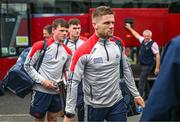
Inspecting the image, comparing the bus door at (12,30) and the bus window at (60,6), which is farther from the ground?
the bus window at (60,6)

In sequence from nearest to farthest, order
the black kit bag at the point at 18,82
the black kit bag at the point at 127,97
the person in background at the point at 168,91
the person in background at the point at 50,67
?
the person in background at the point at 168,91, the black kit bag at the point at 127,97, the person in background at the point at 50,67, the black kit bag at the point at 18,82

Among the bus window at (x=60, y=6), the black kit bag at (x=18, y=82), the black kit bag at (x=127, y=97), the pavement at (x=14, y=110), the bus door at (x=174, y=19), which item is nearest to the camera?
the black kit bag at (x=127, y=97)

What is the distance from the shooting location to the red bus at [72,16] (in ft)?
40.5

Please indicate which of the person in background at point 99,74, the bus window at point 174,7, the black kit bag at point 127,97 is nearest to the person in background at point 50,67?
the black kit bag at point 127,97

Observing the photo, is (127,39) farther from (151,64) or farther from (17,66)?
(17,66)

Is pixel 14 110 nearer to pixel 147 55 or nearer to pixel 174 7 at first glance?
pixel 147 55

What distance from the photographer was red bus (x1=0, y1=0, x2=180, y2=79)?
486 inches

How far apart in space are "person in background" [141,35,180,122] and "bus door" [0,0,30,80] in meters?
10.4

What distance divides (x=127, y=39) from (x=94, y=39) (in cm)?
788

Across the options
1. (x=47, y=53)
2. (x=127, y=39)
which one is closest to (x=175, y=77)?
(x=47, y=53)

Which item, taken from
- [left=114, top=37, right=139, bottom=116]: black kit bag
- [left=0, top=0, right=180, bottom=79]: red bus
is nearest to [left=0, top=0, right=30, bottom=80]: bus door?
[left=0, top=0, right=180, bottom=79]: red bus

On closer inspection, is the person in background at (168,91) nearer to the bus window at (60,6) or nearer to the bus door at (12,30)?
the bus door at (12,30)

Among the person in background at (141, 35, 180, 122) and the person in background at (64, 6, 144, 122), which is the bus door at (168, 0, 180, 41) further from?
the person in background at (141, 35, 180, 122)

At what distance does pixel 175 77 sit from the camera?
2061mm
